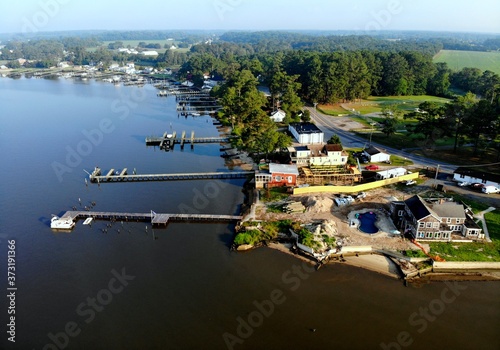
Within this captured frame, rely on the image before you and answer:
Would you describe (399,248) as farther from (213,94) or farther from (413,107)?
(213,94)

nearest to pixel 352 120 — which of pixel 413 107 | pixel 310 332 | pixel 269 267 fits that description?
pixel 413 107

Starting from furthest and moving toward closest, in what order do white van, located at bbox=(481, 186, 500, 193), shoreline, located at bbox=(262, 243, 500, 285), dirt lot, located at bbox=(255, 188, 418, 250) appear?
white van, located at bbox=(481, 186, 500, 193) → dirt lot, located at bbox=(255, 188, 418, 250) → shoreline, located at bbox=(262, 243, 500, 285)

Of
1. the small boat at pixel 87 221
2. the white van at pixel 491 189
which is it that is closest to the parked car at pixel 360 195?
the white van at pixel 491 189

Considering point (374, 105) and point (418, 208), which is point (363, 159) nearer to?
point (418, 208)

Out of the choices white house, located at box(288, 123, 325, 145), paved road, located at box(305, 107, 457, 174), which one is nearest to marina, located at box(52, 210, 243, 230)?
white house, located at box(288, 123, 325, 145)

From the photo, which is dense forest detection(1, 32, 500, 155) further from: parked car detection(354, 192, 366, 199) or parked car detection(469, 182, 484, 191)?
parked car detection(354, 192, 366, 199)

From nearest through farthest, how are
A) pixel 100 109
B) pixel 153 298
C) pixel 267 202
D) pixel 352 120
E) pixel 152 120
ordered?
pixel 153 298 → pixel 267 202 → pixel 352 120 → pixel 152 120 → pixel 100 109

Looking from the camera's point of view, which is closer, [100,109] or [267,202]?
[267,202]
